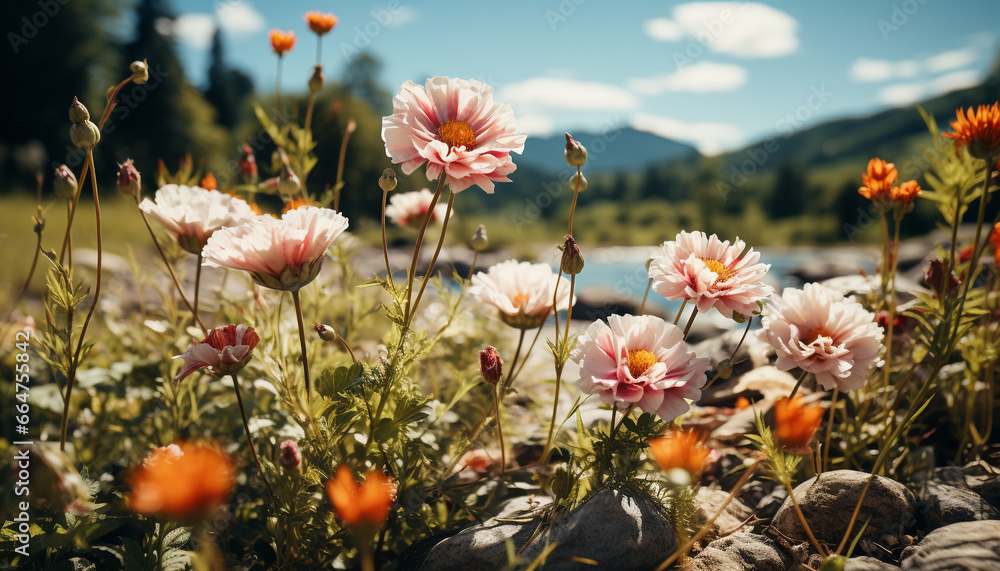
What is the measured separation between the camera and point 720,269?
Answer: 1154 mm

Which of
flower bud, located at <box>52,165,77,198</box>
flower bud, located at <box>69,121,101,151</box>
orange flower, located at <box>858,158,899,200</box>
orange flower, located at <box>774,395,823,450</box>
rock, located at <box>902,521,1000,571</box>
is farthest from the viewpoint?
orange flower, located at <box>858,158,899,200</box>

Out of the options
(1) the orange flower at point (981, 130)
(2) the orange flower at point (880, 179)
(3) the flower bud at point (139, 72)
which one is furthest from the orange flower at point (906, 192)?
(3) the flower bud at point (139, 72)

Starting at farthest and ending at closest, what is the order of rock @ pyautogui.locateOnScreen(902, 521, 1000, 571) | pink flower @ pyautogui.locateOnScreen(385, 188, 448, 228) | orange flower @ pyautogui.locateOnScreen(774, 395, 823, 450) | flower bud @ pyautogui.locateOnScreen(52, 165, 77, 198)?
pink flower @ pyautogui.locateOnScreen(385, 188, 448, 228) → flower bud @ pyautogui.locateOnScreen(52, 165, 77, 198) → rock @ pyautogui.locateOnScreen(902, 521, 1000, 571) → orange flower @ pyautogui.locateOnScreen(774, 395, 823, 450)

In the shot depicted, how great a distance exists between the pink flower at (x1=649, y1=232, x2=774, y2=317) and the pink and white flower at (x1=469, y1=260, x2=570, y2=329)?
0.83ft

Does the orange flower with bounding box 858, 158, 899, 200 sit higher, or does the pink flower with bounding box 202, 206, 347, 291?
the orange flower with bounding box 858, 158, 899, 200

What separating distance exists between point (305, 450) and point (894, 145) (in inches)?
3113

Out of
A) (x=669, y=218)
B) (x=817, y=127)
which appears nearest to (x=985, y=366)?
(x=669, y=218)

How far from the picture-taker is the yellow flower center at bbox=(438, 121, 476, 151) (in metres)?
1.08

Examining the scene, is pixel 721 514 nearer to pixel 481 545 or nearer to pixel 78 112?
pixel 481 545

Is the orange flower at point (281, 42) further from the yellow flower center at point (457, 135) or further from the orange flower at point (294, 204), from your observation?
the yellow flower center at point (457, 135)

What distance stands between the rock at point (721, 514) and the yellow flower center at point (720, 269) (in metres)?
0.56

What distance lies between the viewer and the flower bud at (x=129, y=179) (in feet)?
4.32

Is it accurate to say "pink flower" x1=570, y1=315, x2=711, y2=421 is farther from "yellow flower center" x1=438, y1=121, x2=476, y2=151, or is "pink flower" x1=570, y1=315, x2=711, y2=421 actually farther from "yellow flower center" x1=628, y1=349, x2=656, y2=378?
"yellow flower center" x1=438, y1=121, x2=476, y2=151

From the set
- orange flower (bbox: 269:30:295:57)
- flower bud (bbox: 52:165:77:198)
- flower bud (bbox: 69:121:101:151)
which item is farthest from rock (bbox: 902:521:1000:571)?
orange flower (bbox: 269:30:295:57)
